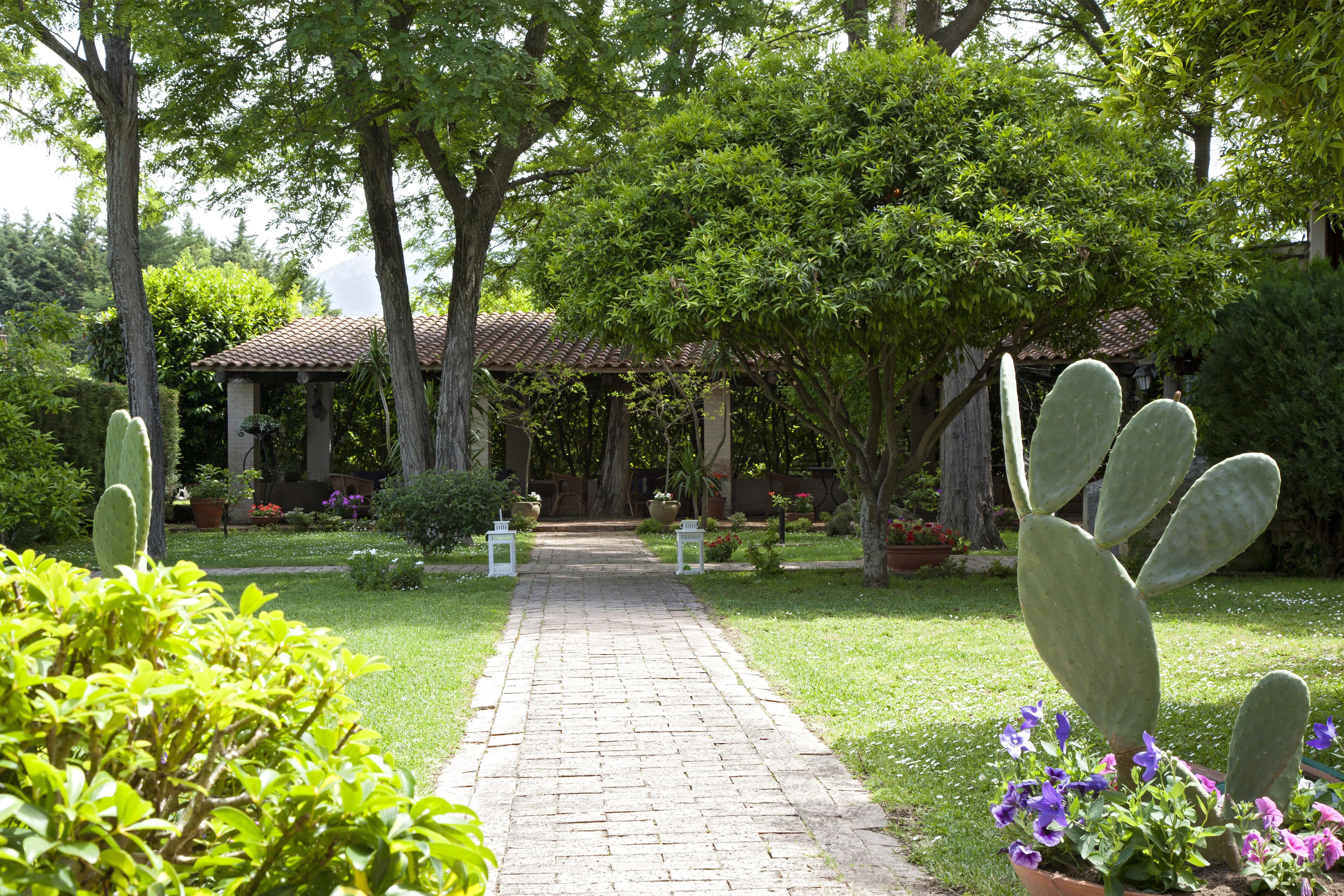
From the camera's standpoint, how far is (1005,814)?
2420 mm

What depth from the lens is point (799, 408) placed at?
1984 cm

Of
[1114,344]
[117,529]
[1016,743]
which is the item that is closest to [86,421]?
[117,529]

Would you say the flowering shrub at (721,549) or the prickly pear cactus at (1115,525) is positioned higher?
the prickly pear cactus at (1115,525)

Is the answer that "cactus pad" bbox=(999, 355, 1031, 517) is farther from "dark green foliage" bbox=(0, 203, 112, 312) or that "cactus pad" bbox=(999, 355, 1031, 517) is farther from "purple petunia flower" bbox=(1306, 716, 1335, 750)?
"dark green foliage" bbox=(0, 203, 112, 312)

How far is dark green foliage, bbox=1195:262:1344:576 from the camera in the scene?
10320 mm

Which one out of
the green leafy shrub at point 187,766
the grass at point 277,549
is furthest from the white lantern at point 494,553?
the green leafy shrub at point 187,766

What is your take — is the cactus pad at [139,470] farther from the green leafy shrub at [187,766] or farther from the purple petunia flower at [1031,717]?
the purple petunia flower at [1031,717]

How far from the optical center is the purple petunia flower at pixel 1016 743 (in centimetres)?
248

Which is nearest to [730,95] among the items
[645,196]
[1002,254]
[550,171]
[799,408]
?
[645,196]

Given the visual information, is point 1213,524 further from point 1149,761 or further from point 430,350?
point 430,350

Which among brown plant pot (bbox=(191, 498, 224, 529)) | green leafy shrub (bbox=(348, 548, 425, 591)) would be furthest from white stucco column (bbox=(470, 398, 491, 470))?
green leafy shrub (bbox=(348, 548, 425, 591))

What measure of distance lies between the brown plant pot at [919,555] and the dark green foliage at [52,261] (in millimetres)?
41826

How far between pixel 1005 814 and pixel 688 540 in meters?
9.81

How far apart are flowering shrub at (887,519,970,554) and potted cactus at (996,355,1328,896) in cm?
927
